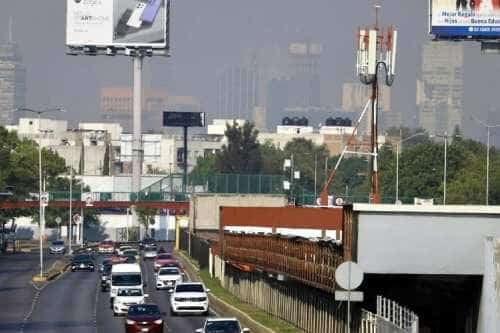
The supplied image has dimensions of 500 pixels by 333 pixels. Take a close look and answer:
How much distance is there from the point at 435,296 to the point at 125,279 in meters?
30.0

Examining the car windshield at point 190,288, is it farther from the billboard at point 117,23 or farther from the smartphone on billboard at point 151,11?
the smartphone on billboard at point 151,11

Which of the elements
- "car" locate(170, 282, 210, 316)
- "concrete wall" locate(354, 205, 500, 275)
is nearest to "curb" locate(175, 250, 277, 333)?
"car" locate(170, 282, 210, 316)

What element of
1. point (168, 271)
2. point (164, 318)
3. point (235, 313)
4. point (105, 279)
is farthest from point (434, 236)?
point (105, 279)

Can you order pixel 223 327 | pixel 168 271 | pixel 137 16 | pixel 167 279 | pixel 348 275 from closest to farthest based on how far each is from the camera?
1. pixel 348 275
2. pixel 223 327
3. pixel 167 279
4. pixel 168 271
5. pixel 137 16

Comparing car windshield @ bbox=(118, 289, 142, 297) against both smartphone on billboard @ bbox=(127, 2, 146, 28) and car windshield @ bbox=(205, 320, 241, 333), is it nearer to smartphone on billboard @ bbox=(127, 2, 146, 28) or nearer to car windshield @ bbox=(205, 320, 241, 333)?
car windshield @ bbox=(205, 320, 241, 333)

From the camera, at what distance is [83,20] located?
182m

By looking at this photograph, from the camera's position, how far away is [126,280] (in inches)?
3322

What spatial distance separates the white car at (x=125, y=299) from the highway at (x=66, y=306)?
548 mm

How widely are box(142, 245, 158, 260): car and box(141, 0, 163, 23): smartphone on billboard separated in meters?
37.4

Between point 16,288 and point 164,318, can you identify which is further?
point 16,288

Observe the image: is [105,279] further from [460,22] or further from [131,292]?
[460,22]

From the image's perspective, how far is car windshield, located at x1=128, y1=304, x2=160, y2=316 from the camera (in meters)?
66.5

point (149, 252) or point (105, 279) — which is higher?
point (105, 279)

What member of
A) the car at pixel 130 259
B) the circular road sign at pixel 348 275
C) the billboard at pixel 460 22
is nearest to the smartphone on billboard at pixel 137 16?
the car at pixel 130 259
